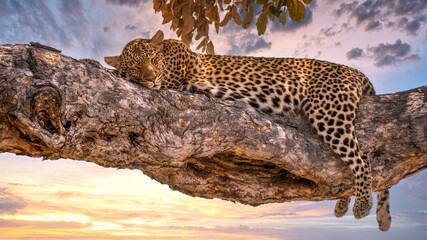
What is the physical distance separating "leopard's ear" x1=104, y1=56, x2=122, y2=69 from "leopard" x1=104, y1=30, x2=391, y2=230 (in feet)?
0.04

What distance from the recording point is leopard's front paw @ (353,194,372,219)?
5371 millimetres

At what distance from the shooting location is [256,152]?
15.7 ft

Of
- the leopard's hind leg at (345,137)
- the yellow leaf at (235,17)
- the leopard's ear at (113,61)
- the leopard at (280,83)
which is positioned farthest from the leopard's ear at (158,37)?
the leopard's hind leg at (345,137)

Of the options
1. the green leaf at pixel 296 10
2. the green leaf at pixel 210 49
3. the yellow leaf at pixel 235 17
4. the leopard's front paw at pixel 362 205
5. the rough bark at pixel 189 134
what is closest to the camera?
the rough bark at pixel 189 134

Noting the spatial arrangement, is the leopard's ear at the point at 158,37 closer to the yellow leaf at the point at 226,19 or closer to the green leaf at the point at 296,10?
the yellow leaf at the point at 226,19

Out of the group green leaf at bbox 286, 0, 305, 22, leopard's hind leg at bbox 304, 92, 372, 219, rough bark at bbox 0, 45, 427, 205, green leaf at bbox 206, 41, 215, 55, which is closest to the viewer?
rough bark at bbox 0, 45, 427, 205

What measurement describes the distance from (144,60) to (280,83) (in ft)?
4.83

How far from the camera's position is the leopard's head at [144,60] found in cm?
568

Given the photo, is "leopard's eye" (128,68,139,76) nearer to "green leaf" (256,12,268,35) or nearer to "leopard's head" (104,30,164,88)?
"leopard's head" (104,30,164,88)

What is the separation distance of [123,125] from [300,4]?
2542 mm

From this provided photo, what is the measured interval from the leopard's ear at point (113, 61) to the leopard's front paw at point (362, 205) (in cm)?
299

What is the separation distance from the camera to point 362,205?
538 centimetres

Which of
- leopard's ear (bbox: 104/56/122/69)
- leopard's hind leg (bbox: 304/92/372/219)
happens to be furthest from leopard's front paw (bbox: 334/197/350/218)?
leopard's ear (bbox: 104/56/122/69)

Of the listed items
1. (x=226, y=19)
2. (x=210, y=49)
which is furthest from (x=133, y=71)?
(x=226, y=19)
